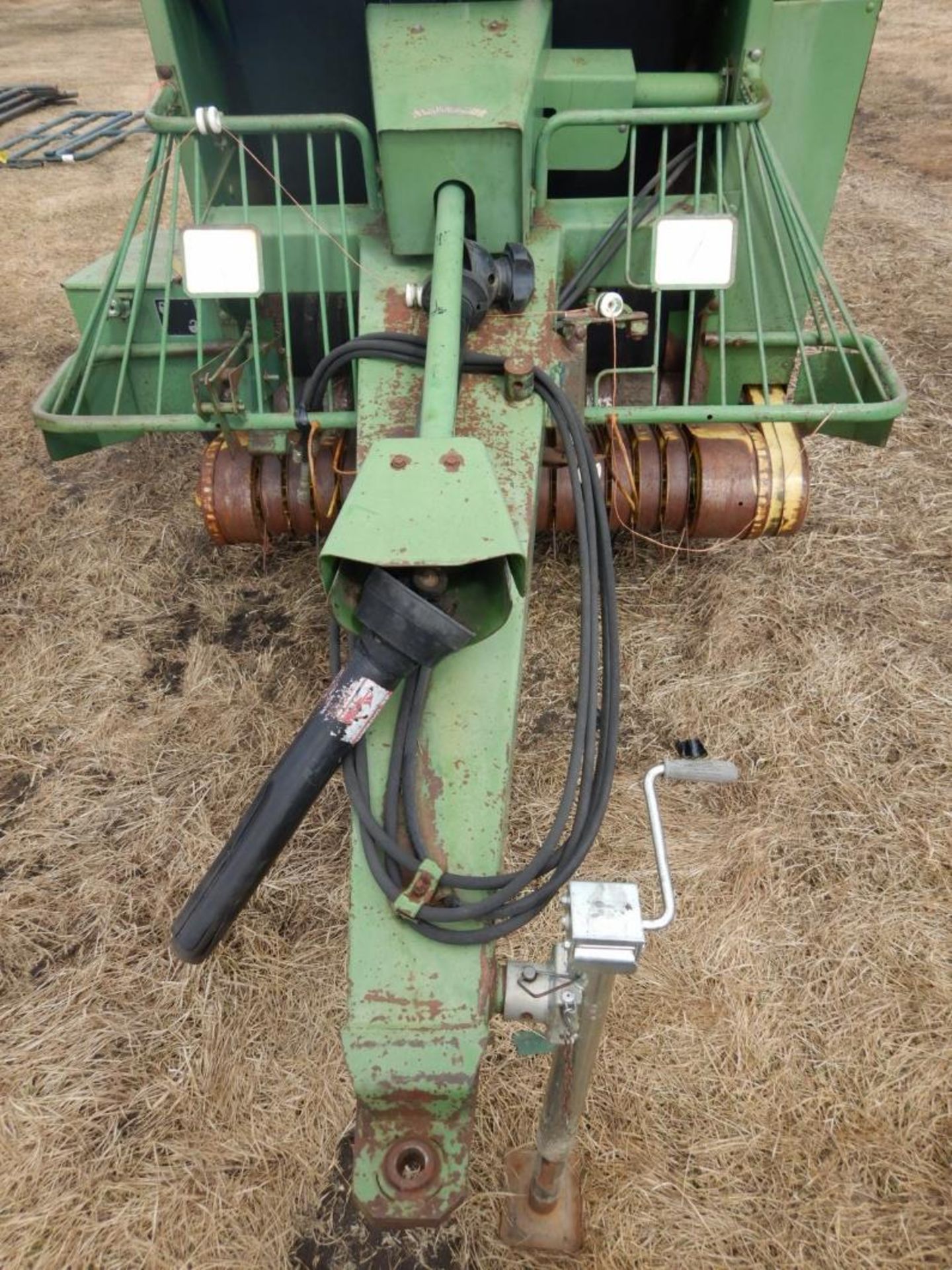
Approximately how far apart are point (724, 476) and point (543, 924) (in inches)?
49.6

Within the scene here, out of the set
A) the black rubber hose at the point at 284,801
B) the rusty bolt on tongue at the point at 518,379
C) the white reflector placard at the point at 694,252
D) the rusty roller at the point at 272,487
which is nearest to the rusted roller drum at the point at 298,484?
the rusty roller at the point at 272,487

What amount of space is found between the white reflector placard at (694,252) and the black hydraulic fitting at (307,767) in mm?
1140

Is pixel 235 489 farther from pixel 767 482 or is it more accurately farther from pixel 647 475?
pixel 767 482

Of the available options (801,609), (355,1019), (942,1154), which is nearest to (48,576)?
(355,1019)

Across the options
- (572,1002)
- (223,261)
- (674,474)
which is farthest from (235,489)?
(572,1002)

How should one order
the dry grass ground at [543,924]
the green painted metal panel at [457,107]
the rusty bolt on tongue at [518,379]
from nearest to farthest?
the dry grass ground at [543,924], the rusty bolt on tongue at [518,379], the green painted metal panel at [457,107]

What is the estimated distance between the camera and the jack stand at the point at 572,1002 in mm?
1103

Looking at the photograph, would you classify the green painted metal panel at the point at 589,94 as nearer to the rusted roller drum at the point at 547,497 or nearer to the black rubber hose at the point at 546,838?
the rusted roller drum at the point at 547,497

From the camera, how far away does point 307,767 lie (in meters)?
1.38

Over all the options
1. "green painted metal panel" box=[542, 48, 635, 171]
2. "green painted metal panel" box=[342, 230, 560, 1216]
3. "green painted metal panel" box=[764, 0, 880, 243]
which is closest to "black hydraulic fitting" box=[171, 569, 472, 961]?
"green painted metal panel" box=[342, 230, 560, 1216]

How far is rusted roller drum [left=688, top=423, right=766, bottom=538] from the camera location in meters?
2.43

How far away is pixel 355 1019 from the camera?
1.33 meters

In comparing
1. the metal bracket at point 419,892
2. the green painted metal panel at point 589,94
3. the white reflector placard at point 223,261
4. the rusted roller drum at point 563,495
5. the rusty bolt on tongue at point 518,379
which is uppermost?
the green painted metal panel at point 589,94

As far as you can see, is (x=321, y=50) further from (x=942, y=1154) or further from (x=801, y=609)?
(x=942, y=1154)
